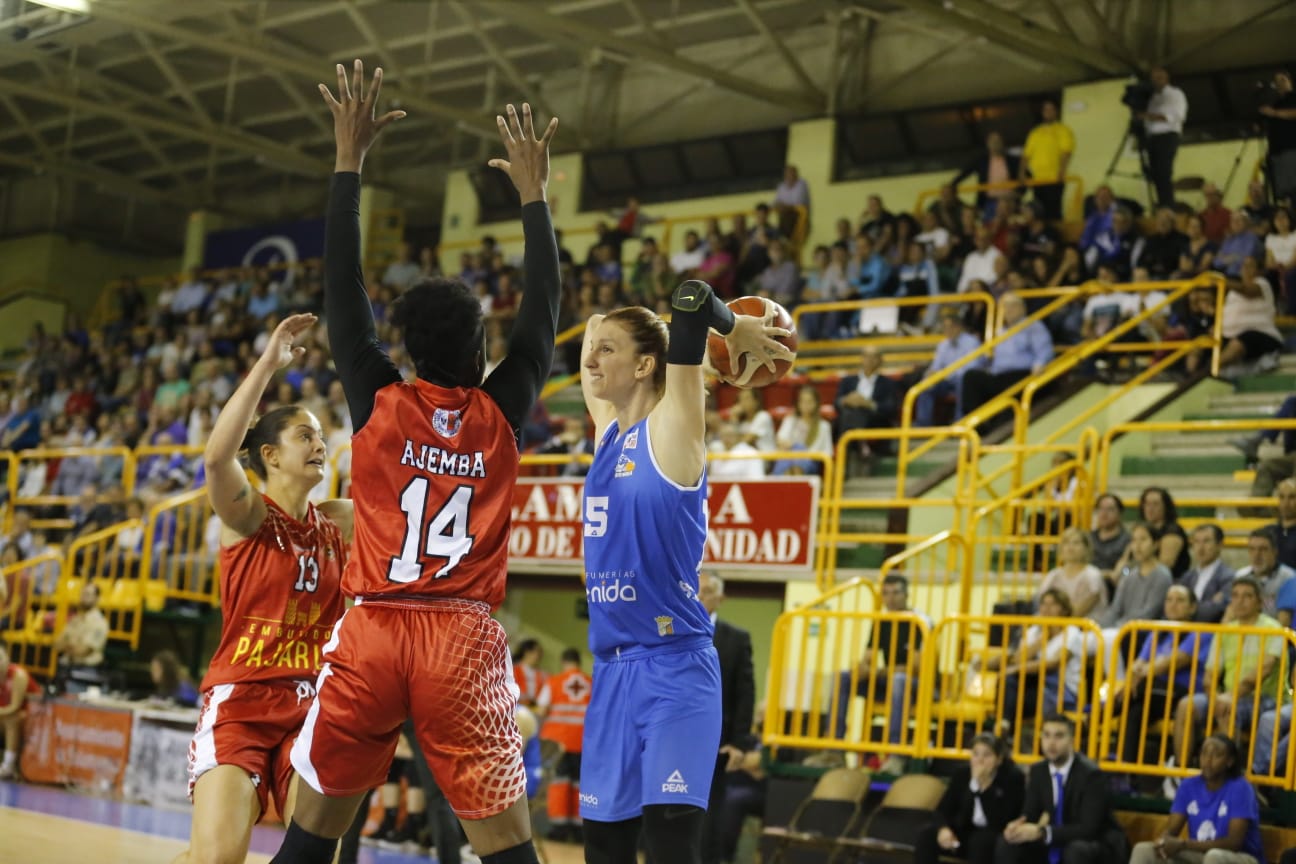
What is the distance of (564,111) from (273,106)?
15.9 ft

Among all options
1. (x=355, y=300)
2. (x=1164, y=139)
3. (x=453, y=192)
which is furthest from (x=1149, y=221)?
(x=355, y=300)

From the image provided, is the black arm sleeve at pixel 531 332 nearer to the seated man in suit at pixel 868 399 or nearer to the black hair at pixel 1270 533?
the black hair at pixel 1270 533

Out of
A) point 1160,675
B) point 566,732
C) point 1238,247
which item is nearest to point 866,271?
point 1238,247

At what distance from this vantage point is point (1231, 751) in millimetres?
8281

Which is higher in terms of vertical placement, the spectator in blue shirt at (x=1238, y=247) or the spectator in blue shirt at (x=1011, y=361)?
the spectator in blue shirt at (x=1238, y=247)

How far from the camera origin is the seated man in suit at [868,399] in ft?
46.4

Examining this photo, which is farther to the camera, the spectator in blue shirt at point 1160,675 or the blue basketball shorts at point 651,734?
the spectator in blue shirt at point 1160,675

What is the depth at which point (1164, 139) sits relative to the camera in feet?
53.1

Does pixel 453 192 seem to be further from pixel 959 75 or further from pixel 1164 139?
pixel 1164 139

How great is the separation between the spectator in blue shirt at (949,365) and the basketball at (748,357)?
9.24 m

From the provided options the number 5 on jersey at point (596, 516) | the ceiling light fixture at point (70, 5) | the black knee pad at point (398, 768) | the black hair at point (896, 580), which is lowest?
the black knee pad at point (398, 768)

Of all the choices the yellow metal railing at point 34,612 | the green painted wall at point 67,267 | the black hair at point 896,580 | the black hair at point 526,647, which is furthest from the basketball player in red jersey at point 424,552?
the green painted wall at point 67,267

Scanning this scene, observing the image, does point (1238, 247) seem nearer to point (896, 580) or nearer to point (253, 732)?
point (896, 580)

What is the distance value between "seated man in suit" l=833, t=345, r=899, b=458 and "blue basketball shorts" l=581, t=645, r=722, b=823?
32.8 feet
